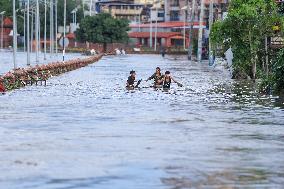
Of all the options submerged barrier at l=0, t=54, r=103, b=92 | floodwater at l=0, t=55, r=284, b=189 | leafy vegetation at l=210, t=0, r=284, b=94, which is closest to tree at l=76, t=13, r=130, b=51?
submerged barrier at l=0, t=54, r=103, b=92

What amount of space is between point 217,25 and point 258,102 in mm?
20080

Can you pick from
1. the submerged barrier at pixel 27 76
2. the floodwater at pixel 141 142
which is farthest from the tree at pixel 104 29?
the floodwater at pixel 141 142

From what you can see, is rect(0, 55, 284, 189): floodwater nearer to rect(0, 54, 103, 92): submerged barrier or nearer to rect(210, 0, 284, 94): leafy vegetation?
rect(0, 54, 103, 92): submerged barrier

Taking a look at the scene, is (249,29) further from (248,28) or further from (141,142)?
(141,142)

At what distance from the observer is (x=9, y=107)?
31672 mm

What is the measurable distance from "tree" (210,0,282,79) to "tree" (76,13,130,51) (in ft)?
389

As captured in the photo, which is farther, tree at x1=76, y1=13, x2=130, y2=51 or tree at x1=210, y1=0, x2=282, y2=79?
tree at x1=76, y1=13, x2=130, y2=51

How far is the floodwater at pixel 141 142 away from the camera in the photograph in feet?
49.9

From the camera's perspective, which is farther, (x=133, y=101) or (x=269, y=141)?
(x=133, y=101)

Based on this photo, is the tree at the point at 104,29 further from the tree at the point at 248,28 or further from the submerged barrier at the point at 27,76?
the tree at the point at 248,28

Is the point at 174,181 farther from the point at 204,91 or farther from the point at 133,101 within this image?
the point at 204,91

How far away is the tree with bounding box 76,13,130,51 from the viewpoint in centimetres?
17438

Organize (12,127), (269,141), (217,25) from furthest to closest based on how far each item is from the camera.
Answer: (217,25) < (12,127) < (269,141)

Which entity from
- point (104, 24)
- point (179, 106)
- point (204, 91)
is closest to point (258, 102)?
point (179, 106)
